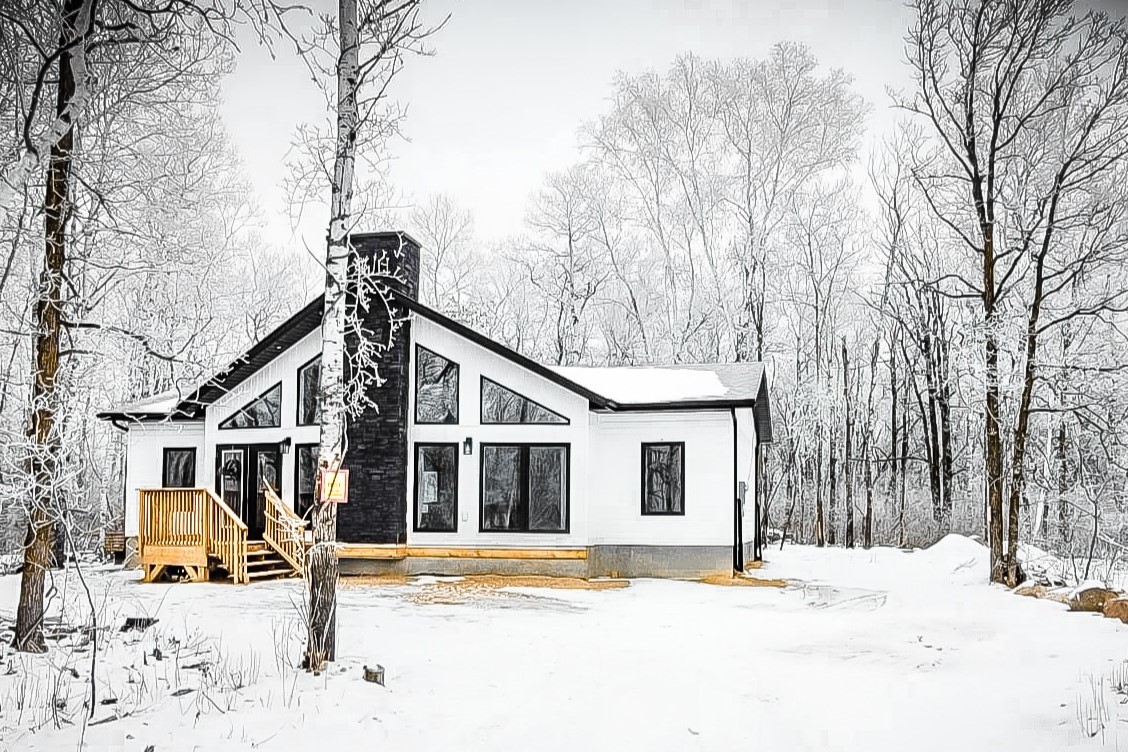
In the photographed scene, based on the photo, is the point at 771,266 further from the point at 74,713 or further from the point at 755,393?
the point at 74,713

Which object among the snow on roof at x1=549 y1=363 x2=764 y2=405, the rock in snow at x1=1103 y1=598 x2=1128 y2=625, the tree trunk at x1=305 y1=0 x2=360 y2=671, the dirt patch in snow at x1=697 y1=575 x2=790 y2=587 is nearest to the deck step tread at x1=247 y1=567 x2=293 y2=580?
the snow on roof at x1=549 y1=363 x2=764 y2=405

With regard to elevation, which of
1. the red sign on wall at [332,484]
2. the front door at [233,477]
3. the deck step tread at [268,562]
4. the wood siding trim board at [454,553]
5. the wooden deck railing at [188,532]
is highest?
the red sign on wall at [332,484]

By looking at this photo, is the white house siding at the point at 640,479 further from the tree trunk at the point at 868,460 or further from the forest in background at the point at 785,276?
the tree trunk at the point at 868,460

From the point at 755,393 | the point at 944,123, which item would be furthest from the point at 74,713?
the point at 944,123

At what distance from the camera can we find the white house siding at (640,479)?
13914 millimetres

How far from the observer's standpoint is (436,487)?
46.1ft

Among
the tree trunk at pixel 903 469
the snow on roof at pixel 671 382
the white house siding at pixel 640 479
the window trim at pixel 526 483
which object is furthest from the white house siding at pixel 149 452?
the tree trunk at pixel 903 469

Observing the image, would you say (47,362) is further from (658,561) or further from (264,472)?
(658,561)

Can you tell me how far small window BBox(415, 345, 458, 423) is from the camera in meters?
14.1

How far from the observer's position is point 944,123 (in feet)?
50.2

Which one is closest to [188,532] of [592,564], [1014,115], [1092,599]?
[592,564]

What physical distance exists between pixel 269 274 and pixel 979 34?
18675 mm

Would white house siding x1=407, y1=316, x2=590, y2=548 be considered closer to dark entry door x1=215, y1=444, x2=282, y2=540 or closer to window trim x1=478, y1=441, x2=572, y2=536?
window trim x1=478, y1=441, x2=572, y2=536

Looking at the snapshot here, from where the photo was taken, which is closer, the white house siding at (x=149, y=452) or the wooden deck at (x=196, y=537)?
Answer: the wooden deck at (x=196, y=537)
